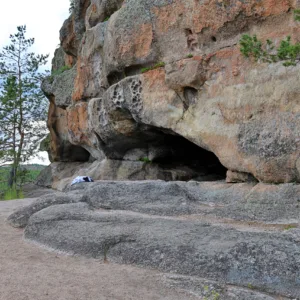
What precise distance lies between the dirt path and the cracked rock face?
424cm

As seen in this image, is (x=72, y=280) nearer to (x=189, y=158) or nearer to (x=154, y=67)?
(x=154, y=67)

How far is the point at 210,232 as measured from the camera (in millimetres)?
5969

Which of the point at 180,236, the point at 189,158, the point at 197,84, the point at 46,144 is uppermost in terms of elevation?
the point at 46,144

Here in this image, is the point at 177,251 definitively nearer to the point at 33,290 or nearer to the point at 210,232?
the point at 210,232

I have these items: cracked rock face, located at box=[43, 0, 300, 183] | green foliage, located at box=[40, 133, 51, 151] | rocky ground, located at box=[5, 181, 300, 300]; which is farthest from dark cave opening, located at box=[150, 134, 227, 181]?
green foliage, located at box=[40, 133, 51, 151]

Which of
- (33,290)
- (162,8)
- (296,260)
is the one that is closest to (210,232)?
(296,260)

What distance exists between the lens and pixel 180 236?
19.2 ft

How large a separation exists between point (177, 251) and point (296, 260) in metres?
1.63

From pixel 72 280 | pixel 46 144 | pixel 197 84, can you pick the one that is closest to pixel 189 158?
pixel 197 84

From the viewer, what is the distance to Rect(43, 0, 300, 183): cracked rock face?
8242mm

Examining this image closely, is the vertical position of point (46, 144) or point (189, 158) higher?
point (46, 144)

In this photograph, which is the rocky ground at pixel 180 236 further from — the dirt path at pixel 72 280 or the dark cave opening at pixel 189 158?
the dark cave opening at pixel 189 158

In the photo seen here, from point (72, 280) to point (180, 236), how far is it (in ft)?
5.69

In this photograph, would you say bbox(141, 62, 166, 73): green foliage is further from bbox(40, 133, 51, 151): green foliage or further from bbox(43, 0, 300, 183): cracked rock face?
bbox(40, 133, 51, 151): green foliage
